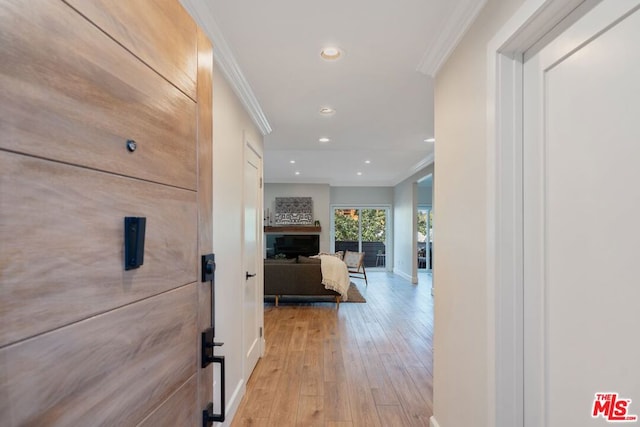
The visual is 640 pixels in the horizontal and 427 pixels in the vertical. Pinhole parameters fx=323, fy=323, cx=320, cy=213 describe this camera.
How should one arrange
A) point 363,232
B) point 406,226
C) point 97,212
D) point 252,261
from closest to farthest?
point 97,212, point 252,261, point 406,226, point 363,232

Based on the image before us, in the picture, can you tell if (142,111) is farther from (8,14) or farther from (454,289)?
(454,289)

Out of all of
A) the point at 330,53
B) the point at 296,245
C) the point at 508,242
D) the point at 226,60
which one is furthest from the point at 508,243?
the point at 296,245

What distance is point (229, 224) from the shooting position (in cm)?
219

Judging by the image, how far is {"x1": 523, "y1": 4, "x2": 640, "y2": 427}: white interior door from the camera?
0.82 meters

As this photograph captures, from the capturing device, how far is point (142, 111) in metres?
0.73

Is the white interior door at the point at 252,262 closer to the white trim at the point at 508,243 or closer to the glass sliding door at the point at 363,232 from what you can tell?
the white trim at the point at 508,243

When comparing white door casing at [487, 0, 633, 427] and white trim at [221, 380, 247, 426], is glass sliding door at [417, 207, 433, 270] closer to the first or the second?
white trim at [221, 380, 247, 426]

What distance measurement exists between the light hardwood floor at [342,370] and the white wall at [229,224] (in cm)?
36

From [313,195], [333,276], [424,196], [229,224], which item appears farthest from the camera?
[424,196]

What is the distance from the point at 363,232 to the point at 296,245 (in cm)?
215

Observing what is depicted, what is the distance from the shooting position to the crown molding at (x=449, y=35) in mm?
1459

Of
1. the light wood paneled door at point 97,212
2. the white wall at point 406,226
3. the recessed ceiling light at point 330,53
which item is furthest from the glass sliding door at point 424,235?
the light wood paneled door at point 97,212

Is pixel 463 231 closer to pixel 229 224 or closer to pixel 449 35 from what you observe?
pixel 449 35

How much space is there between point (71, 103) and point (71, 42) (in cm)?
11
